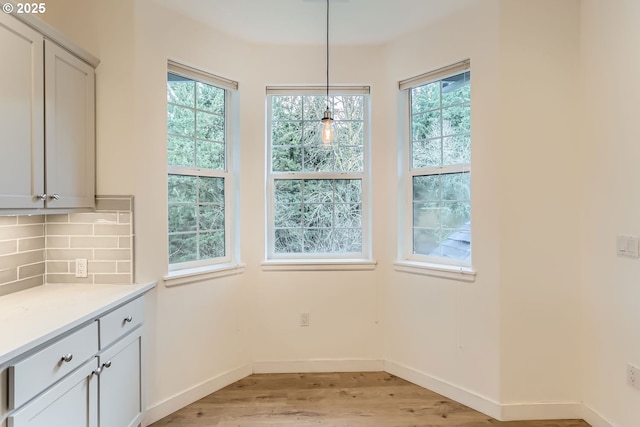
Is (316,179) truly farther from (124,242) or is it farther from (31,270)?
(31,270)

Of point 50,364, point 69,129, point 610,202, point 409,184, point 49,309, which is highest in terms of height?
point 69,129

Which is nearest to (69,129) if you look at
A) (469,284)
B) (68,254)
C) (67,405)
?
(68,254)

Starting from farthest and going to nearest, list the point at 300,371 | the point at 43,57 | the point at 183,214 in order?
the point at 300,371, the point at 183,214, the point at 43,57

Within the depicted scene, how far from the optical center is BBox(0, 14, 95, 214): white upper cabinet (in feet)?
4.73

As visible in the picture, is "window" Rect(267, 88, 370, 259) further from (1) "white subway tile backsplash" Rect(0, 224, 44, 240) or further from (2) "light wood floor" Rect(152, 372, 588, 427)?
(1) "white subway tile backsplash" Rect(0, 224, 44, 240)

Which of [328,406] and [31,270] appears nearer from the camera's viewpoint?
[31,270]

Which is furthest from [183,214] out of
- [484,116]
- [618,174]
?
[618,174]

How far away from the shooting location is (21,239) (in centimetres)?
186

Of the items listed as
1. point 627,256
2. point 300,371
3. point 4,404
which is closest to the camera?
point 4,404

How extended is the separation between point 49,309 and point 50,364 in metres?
0.34

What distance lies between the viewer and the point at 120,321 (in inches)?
68.4

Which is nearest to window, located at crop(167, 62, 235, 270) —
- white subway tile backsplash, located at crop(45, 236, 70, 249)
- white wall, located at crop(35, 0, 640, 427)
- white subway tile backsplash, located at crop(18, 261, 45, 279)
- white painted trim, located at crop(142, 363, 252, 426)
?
white wall, located at crop(35, 0, 640, 427)

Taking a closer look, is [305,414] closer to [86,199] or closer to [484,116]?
[86,199]

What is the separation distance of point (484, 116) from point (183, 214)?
7.13ft
